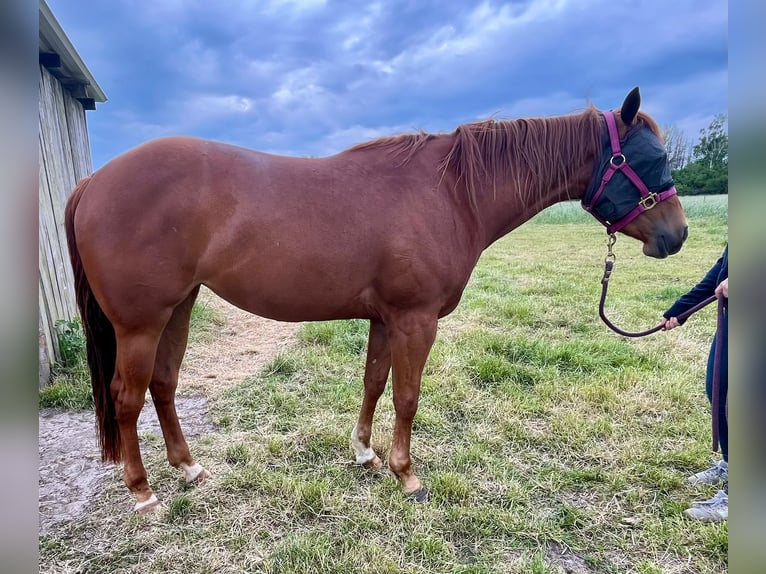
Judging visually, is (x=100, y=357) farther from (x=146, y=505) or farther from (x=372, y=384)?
(x=372, y=384)

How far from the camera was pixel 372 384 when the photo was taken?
9.11 ft

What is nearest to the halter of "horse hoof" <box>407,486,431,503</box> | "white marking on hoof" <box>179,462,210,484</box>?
"horse hoof" <box>407,486,431,503</box>

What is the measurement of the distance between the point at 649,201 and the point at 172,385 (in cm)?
298

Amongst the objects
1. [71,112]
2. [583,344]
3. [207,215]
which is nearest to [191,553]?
[207,215]

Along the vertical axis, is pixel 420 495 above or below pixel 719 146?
below

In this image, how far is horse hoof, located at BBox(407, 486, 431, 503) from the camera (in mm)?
2432

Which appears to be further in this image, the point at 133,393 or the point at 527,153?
the point at 527,153

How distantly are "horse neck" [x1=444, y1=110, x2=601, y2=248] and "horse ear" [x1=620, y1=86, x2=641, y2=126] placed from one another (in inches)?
6.1

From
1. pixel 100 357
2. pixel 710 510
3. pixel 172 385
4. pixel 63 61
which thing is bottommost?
pixel 710 510

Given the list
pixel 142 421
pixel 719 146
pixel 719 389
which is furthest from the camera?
pixel 142 421

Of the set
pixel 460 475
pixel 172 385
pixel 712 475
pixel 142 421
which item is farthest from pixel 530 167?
pixel 142 421
